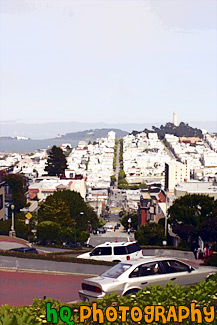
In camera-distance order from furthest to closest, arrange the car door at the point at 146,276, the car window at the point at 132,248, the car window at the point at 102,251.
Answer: the car window at the point at 132,248, the car window at the point at 102,251, the car door at the point at 146,276

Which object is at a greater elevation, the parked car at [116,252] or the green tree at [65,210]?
the parked car at [116,252]

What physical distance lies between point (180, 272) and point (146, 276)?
821mm

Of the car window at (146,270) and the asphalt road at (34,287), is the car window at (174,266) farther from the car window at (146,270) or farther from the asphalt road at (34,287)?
the asphalt road at (34,287)

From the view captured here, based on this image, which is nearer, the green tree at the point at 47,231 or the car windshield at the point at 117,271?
the car windshield at the point at 117,271

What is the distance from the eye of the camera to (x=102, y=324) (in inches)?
325

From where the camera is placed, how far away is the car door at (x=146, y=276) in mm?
11055

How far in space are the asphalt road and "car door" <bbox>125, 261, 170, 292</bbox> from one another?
2.43 metres

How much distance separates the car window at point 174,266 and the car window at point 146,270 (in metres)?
0.22

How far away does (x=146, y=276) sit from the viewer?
11266 mm

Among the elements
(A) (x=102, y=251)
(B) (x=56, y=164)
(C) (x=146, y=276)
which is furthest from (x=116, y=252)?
(B) (x=56, y=164)

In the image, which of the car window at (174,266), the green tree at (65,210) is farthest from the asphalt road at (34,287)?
the green tree at (65,210)

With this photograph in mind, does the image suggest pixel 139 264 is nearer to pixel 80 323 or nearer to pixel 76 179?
pixel 80 323

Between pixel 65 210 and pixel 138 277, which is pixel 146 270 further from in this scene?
pixel 65 210

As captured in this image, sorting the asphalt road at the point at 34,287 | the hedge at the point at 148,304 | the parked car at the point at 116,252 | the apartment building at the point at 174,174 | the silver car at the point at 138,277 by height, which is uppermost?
the hedge at the point at 148,304
